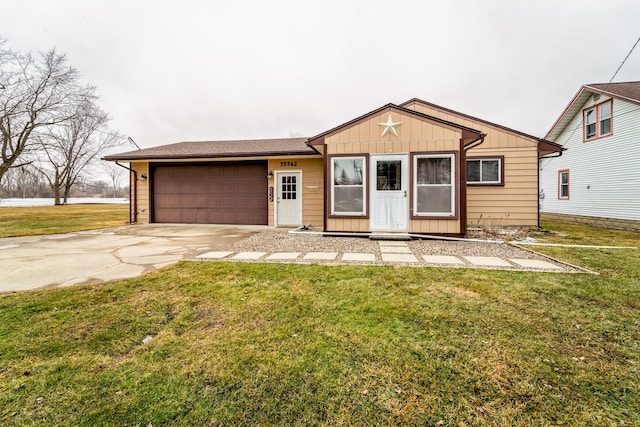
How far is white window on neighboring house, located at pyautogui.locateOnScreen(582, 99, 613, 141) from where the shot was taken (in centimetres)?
1036

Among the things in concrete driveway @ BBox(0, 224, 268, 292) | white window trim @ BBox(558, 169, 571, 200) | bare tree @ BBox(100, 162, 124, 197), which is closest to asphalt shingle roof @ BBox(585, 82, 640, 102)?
white window trim @ BBox(558, 169, 571, 200)

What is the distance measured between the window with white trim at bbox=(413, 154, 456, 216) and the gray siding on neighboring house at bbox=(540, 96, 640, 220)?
26.4ft

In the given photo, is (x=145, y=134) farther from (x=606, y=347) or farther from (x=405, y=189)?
(x=606, y=347)

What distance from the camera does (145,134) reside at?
28125mm

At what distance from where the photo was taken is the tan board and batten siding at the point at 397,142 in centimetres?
654

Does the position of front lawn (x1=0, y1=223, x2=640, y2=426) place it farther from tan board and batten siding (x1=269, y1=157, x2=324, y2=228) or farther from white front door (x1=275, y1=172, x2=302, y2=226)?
white front door (x1=275, y1=172, x2=302, y2=226)

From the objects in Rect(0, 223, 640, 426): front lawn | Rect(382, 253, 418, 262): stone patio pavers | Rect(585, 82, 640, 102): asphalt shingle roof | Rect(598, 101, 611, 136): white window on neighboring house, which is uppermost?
Rect(585, 82, 640, 102): asphalt shingle roof

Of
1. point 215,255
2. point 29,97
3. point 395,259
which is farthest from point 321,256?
point 29,97

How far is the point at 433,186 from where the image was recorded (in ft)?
21.8

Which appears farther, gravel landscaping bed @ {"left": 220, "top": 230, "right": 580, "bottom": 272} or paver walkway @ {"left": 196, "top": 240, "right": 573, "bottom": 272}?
gravel landscaping bed @ {"left": 220, "top": 230, "right": 580, "bottom": 272}

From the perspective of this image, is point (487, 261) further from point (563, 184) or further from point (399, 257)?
point (563, 184)

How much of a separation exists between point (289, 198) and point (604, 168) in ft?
40.6

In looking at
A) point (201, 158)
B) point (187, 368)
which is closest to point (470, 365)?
point (187, 368)

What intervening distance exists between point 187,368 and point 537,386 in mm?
2186
